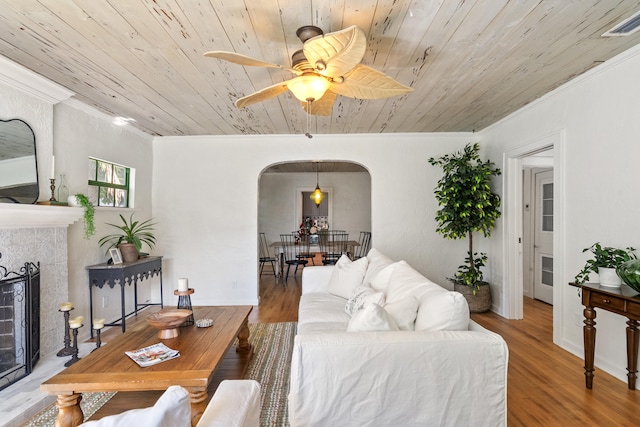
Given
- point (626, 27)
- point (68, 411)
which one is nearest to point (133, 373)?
point (68, 411)

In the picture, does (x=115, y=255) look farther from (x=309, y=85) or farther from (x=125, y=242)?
(x=309, y=85)

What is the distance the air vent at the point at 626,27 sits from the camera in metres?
1.98

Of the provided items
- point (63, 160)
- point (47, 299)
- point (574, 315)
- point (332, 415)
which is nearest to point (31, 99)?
point (63, 160)

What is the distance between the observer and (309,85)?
202 cm

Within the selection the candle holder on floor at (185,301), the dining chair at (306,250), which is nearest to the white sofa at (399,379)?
the candle holder on floor at (185,301)

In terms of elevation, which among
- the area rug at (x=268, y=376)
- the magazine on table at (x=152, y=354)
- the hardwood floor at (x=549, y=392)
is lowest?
the area rug at (x=268, y=376)

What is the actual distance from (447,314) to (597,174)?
2056 millimetres

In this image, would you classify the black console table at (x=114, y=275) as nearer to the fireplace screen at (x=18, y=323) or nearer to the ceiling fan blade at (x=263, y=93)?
the fireplace screen at (x=18, y=323)

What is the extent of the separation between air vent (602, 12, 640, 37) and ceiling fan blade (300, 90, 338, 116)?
180cm

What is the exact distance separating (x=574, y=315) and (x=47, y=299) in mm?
4646

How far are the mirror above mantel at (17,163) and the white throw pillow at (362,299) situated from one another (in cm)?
273

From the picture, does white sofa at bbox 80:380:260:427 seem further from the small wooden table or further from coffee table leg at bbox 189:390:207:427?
the small wooden table

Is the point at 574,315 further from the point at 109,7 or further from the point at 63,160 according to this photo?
the point at 63,160

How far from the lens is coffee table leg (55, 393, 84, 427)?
5.53ft
